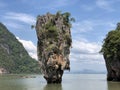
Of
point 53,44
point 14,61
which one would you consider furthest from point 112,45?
point 14,61

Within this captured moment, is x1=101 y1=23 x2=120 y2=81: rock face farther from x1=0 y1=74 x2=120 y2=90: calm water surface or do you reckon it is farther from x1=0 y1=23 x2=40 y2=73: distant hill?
x1=0 y1=23 x2=40 y2=73: distant hill

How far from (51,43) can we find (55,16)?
454 cm

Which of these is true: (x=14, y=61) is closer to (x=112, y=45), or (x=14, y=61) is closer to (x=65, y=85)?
(x=112, y=45)

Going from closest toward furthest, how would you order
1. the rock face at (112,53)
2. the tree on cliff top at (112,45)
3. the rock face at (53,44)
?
the rock face at (53,44) → the tree on cliff top at (112,45) → the rock face at (112,53)

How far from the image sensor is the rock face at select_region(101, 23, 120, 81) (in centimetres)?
4836

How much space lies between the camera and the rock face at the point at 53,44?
43.6 meters

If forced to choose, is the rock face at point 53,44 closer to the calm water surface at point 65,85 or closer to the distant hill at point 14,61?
the calm water surface at point 65,85

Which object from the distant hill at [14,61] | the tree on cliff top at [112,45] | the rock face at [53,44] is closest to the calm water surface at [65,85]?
the rock face at [53,44]

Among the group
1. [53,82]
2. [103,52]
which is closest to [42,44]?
[53,82]

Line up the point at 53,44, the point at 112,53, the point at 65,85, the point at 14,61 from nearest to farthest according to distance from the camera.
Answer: the point at 65,85, the point at 53,44, the point at 112,53, the point at 14,61

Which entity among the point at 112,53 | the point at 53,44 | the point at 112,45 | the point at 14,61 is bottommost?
the point at 112,53

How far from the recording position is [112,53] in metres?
49.3

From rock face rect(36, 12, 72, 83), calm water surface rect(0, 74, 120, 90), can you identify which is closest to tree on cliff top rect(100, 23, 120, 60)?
calm water surface rect(0, 74, 120, 90)

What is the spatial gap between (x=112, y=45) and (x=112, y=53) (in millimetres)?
1317
